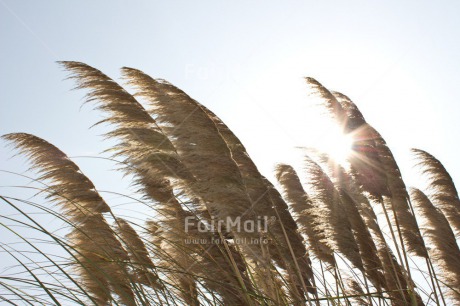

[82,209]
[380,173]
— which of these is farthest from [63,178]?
[380,173]

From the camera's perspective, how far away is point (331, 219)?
5.21 metres

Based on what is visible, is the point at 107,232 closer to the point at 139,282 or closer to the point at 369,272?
the point at 139,282

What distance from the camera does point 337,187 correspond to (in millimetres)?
5602

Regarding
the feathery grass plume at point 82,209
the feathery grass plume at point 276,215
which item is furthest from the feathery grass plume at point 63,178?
the feathery grass plume at point 276,215

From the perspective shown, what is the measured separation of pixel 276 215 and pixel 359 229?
1148 millimetres

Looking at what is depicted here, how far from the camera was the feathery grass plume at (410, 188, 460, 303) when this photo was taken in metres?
6.43

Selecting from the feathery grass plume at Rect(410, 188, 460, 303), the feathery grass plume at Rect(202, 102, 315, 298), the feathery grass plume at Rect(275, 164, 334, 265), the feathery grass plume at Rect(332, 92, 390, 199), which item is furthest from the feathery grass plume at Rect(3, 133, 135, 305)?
the feathery grass plume at Rect(410, 188, 460, 303)

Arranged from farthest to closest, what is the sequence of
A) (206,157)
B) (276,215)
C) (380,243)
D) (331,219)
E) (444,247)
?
(444,247), (380,243), (331,219), (276,215), (206,157)

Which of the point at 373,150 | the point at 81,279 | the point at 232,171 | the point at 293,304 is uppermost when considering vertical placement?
the point at 373,150

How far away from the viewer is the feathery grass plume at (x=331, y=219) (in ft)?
16.9

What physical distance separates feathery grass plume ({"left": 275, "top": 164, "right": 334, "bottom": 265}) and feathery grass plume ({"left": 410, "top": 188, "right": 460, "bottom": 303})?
6.34 ft

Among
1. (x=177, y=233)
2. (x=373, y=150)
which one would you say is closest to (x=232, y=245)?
(x=177, y=233)

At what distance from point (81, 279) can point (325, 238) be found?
2.45m

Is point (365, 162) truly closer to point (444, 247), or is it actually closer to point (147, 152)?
point (444, 247)
